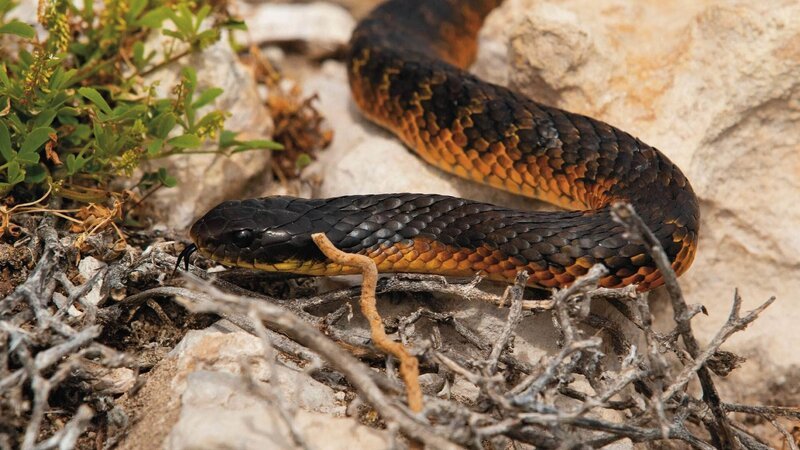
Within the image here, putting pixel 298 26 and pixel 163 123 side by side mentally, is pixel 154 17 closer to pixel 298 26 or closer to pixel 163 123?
pixel 163 123

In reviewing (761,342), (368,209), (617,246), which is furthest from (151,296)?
(761,342)

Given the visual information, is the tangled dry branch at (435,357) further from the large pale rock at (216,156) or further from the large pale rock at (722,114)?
the large pale rock at (216,156)

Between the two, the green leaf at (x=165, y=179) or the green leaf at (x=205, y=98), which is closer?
the green leaf at (x=165, y=179)

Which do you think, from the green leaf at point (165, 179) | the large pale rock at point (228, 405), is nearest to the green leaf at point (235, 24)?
the green leaf at point (165, 179)

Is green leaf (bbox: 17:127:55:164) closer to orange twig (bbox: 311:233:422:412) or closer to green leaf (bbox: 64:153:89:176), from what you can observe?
green leaf (bbox: 64:153:89:176)

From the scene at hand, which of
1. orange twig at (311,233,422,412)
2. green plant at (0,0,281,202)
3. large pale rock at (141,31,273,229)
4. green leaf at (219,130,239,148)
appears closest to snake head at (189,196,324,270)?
orange twig at (311,233,422,412)

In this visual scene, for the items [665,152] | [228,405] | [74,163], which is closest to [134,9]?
[74,163]

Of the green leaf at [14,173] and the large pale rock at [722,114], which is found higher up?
the large pale rock at [722,114]
